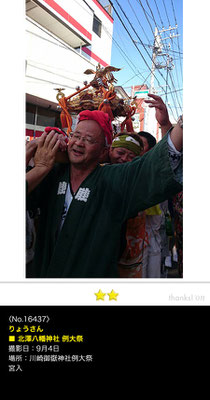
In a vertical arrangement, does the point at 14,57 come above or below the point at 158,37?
below

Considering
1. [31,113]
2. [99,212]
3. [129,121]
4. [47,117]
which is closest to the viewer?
[99,212]

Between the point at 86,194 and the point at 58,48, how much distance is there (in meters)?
1.30

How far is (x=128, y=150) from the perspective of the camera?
1178 mm

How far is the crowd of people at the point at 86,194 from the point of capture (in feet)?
2.42

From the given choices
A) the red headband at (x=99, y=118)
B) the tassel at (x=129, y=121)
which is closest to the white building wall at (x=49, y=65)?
the red headband at (x=99, y=118)

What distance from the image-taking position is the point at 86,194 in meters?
0.86

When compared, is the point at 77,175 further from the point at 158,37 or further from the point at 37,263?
the point at 158,37

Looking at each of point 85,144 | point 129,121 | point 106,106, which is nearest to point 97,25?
point 106,106

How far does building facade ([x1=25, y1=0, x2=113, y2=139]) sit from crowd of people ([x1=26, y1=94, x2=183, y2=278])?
0.73ft

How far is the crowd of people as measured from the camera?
2.42 feet

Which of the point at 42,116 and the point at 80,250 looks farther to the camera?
the point at 42,116

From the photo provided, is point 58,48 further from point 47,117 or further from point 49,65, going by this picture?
point 47,117
